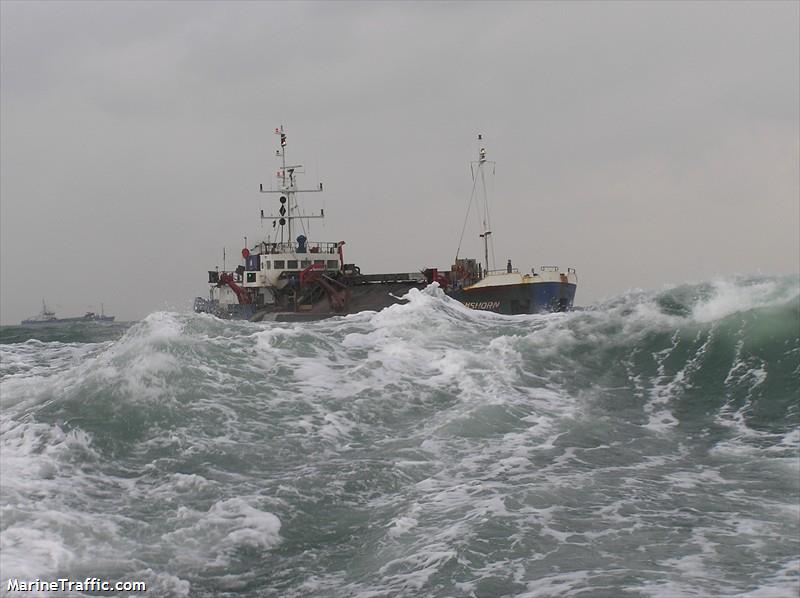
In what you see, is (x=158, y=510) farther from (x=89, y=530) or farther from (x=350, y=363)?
(x=350, y=363)

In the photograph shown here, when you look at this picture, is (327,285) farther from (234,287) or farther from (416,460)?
(416,460)

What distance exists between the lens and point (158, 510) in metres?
10.3

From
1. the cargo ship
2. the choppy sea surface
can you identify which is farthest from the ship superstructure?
the choppy sea surface

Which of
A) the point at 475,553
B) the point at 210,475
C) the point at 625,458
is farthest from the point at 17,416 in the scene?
the point at 625,458

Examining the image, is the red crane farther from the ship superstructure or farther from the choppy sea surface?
the choppy sea surface

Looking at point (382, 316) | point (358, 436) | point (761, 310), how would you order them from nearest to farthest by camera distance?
point (358, 436)
point (761, 310)
point (382, 316)

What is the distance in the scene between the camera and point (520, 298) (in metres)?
40.4

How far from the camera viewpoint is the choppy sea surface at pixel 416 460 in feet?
27.2

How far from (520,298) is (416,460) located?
94.6 feet

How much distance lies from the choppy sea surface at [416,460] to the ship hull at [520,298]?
57.9 ft

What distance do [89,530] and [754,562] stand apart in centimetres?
781

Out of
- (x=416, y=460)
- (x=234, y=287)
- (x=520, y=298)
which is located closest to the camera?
(x=416, y=460)

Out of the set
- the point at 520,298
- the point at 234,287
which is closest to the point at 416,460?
the point at 520,298

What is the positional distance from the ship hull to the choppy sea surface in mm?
17652
